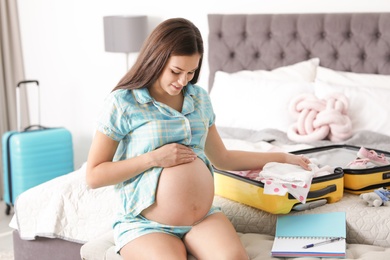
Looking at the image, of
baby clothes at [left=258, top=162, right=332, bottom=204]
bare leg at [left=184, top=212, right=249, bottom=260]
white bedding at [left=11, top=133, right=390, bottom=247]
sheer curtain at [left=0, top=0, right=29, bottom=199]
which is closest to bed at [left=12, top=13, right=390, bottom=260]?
white bedding at [left=11, top=133, right=390, bottom=247]

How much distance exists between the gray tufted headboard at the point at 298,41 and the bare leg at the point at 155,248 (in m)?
1.96

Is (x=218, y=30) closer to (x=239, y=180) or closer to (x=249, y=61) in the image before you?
(x=249, y=61)

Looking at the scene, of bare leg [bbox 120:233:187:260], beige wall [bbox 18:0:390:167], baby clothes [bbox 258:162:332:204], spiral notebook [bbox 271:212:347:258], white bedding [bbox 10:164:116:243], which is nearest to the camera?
bare leg [bbox 120:233:187:260]

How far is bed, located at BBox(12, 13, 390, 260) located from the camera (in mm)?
2656

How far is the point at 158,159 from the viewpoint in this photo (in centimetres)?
203

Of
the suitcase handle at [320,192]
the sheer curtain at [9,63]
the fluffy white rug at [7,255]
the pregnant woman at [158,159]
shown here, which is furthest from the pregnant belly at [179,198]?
the sheer curtain at [9,63]

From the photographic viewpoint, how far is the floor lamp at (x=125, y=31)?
4.15m

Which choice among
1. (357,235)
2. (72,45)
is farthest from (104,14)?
(357,235)

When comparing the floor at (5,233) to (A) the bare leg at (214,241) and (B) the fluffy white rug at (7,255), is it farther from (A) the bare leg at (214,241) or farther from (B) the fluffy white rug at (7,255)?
(A) the bare leg at (214,241)

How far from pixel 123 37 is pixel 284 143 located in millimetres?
1447

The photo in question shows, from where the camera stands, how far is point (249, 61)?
13.0ft

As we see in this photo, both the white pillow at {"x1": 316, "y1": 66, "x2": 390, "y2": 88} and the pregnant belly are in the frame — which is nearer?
the pregnant belly

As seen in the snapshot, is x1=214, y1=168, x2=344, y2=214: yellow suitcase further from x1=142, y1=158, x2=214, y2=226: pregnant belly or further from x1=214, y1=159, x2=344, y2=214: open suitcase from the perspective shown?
x1=142, y1=158, x2=214, y2=226: pregnant belly

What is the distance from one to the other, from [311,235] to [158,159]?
55cm
